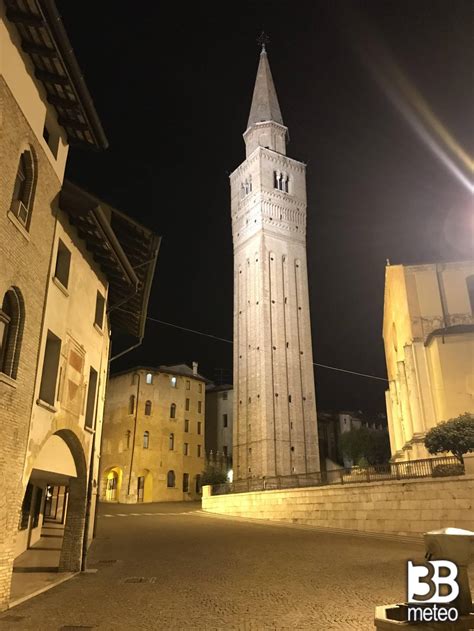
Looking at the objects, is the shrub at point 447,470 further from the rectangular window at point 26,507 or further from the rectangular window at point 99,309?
the rectangular window at point 26,507

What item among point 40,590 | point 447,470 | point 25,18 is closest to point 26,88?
point 25,18

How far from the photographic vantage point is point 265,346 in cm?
5441

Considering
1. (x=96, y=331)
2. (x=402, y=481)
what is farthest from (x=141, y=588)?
(x=402, y=481)

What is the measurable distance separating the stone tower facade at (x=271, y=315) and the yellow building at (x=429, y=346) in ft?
46.2

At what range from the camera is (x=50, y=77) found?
33.4 feet

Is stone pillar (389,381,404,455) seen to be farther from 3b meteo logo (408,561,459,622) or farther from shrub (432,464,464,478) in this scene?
3b meteo logo (408,561,459,622)

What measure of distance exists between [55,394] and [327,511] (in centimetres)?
1748

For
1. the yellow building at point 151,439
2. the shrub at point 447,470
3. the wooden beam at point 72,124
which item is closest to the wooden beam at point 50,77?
the wooden beam at point 72,124

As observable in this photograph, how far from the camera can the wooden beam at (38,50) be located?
31.2ft

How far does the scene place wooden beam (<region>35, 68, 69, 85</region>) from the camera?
10.1 meters

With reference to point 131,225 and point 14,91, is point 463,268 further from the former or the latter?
point 14,91

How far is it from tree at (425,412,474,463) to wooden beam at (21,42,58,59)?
69.2 ft

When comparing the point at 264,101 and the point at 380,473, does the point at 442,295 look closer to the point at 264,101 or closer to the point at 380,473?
the point at 380,473

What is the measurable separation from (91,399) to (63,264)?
424 centimetres
